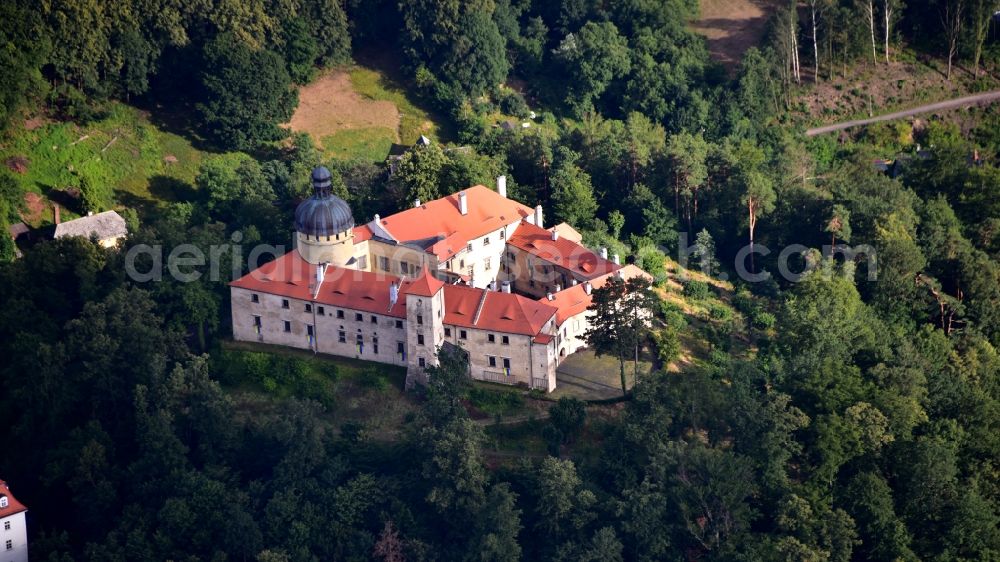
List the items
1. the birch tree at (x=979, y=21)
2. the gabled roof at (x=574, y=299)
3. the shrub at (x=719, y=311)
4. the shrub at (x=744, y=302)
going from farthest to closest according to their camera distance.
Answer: the birch tree at (x=979, y=21)
the shrub at (x=744, y=302)
the shrub at (x=719, y=311)
the gabled roof at (x=574, y=299)

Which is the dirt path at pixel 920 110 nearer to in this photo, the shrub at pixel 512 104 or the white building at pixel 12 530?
the shrub at pixel 512 104

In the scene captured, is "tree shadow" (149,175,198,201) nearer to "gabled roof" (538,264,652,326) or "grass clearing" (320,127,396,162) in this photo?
"grass clearing" (320,127,396,162)

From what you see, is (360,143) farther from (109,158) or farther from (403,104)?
(109,158)

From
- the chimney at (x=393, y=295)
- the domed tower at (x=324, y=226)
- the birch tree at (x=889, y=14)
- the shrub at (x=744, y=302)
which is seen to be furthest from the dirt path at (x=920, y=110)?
the chimney at (x=393, y=295)

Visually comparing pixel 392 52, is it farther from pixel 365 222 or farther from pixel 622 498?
pixel 622 498

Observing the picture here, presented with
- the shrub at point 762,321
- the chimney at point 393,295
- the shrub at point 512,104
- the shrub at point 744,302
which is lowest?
the shrub at point 762,321

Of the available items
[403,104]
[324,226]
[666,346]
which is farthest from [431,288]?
[403,104]
